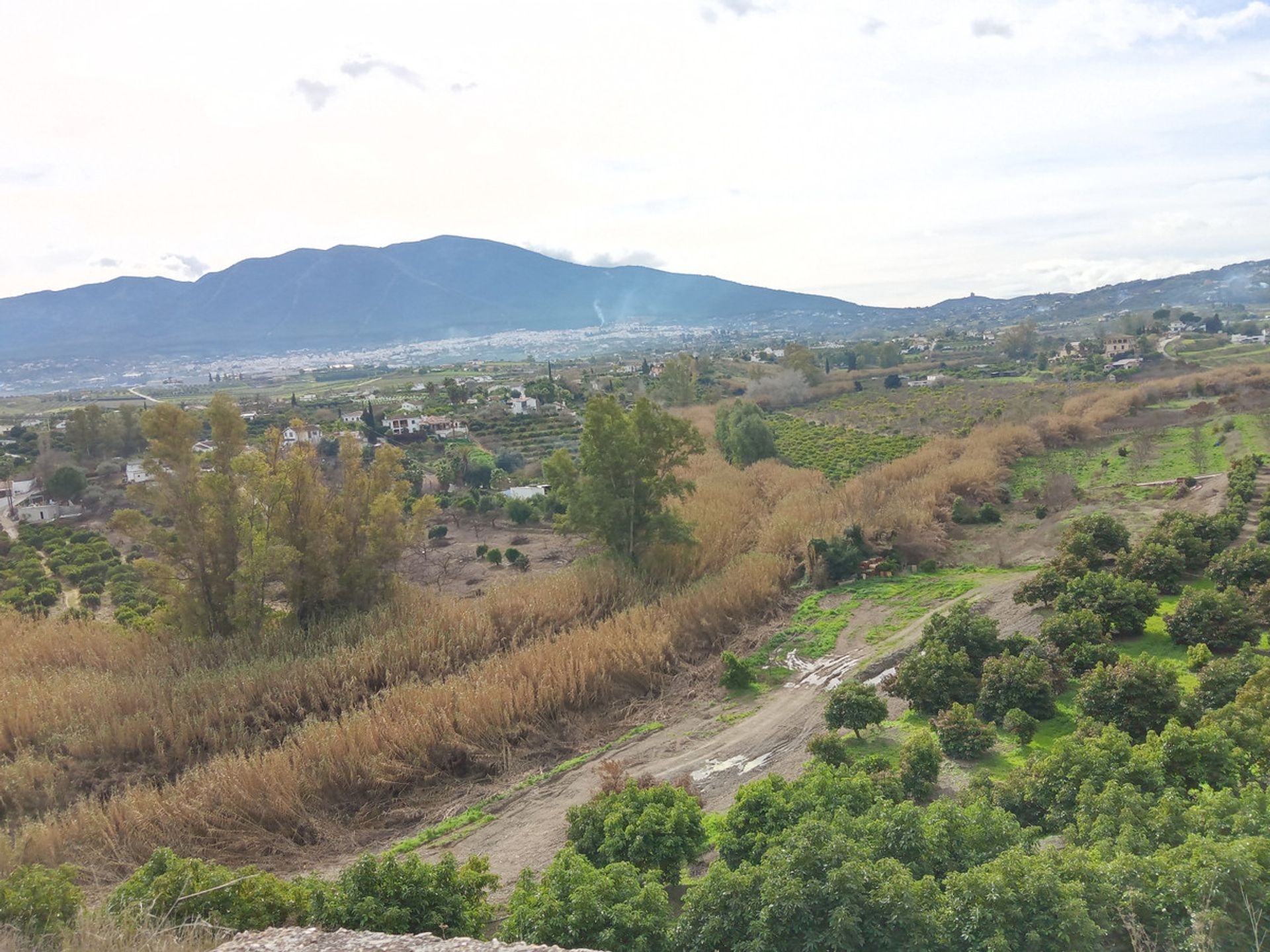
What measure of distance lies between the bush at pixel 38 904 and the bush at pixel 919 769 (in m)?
9.36

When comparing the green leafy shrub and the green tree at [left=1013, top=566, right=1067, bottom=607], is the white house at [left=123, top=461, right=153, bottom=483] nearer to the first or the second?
the green leafy shrub

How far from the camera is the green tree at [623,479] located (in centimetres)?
2012

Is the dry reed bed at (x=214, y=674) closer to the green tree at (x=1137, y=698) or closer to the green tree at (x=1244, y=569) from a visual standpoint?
the green tree at (x=1137, y=698)

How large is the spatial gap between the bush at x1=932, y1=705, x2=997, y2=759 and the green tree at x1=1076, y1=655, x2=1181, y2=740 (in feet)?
4.78

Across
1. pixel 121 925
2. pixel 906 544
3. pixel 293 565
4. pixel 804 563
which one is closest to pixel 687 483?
pixel 804 563

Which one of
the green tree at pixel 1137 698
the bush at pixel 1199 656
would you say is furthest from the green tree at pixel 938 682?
the bush at pixel 1199 656

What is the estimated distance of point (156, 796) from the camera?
413 inches

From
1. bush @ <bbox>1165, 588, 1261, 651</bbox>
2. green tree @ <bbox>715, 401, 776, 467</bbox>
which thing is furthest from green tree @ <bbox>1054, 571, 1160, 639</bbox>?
green tree @ <bbox>715, 401, 776, 467</bbox>

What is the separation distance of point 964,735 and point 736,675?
16.2 feet

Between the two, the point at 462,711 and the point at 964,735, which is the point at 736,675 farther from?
the point at 462,711

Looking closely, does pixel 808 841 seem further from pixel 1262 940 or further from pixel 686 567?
pixel 686 567

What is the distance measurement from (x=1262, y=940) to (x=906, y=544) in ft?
54.6

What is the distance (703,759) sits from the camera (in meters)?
12.0

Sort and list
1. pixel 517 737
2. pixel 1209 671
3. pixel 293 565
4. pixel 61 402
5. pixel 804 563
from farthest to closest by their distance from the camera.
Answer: pixel 61 402
pixel 804 563
pixel 293 565
pixel 517 737
pixel 1209 671
